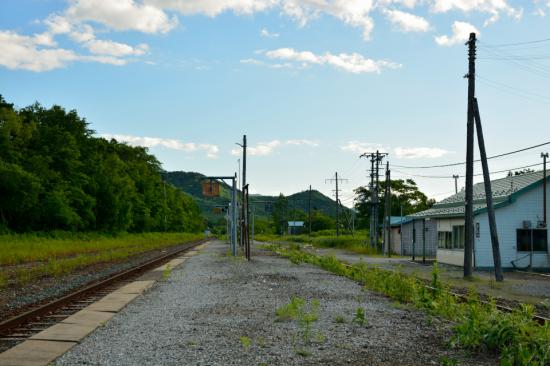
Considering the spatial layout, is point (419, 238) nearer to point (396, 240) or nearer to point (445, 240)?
point (396, 240)

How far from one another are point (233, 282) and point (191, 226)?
117 m

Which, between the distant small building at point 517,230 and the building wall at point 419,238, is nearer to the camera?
the distant small building at point 517,230

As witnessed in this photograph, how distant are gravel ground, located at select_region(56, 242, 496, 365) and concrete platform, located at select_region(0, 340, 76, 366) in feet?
0.62

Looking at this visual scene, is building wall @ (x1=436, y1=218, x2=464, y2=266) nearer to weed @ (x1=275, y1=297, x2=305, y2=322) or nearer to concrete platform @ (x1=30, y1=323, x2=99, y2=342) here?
weed @ (x1=275, y1=297, x2=305, y2=322)

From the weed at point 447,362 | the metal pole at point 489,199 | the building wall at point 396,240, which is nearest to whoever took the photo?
the weed at point 447,362

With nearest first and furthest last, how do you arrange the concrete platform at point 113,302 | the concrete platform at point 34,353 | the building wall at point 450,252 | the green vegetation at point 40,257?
1. the concrete platform at point 34,353
2. the concrete platform at point 113,302
3. the green vegetation at point 40,257
4. the building wall at point 450,252

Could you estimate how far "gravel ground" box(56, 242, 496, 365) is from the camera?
7684mm

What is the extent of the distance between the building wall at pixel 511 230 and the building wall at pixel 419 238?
47.5ft

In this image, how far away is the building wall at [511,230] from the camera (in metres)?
29.2

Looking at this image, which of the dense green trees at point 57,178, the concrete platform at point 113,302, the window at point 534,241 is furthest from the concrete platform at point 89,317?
the dense green trees at point 57,178

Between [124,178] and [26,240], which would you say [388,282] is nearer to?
[26,240]

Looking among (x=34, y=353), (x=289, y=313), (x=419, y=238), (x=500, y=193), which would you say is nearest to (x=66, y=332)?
(x=34, y=353)

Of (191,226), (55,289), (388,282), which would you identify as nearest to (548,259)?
(388,282)

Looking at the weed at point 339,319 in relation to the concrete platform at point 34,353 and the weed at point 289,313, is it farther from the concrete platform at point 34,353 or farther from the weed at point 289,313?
the concrete platform at point 34,353
